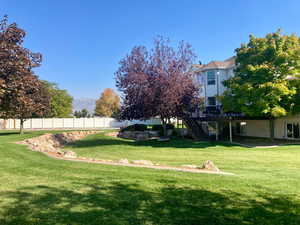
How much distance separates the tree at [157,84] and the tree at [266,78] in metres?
3.59

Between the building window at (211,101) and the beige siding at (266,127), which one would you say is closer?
the beige siding at (266,127)

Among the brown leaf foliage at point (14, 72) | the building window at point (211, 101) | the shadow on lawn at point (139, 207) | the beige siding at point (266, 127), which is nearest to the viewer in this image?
the shadow on lawn at point (139, 207)

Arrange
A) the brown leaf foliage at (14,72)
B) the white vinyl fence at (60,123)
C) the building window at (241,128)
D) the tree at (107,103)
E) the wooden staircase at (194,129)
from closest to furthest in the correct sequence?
the brown leaf foliage at (14,72)
the wooden staircase at (194,129)
the building window at (241,128)
the white vinyl fence at (60,123)
the tree at (107,103)

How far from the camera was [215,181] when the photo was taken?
6.04 m

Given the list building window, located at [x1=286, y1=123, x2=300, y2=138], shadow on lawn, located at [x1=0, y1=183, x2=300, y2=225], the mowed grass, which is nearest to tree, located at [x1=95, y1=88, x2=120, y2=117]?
building window, located at [x1=286, y1=123, x2=300, y2=138]

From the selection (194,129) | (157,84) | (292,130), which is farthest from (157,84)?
(292,130)

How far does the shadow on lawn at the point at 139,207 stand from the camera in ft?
12.3

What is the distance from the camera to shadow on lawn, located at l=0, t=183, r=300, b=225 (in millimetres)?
3758

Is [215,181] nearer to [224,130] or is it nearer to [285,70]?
[285,70]

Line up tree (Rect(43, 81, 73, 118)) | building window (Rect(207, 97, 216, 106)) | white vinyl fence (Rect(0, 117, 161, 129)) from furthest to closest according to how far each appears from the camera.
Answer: tree (Rect(43, 81, 73, 118))
white vinyl fence (Rect(0, 117, 161, 129))
building window (Rect(207, 97, 216, 106))

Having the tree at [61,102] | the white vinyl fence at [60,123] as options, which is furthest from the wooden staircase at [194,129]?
the tree at [61,102]

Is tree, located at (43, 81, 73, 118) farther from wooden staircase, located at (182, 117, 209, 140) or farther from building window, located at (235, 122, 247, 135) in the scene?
building window, located at (235, 122, 247, 135)

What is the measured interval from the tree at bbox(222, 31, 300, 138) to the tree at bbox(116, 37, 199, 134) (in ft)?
11.8

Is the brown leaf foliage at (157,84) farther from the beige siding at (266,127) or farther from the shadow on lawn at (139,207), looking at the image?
the shadow on lawn at (139,207)
